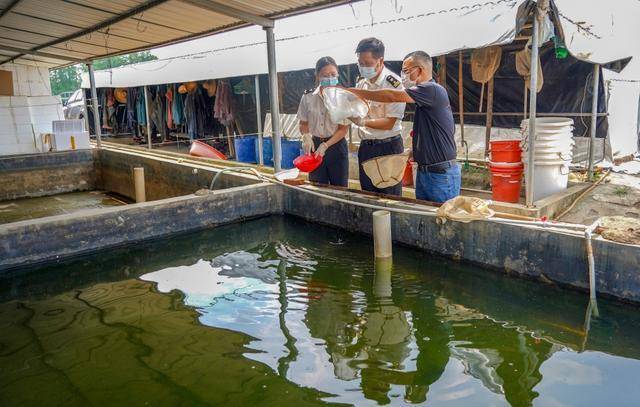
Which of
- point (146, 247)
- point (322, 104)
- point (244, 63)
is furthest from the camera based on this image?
point (244, 63)

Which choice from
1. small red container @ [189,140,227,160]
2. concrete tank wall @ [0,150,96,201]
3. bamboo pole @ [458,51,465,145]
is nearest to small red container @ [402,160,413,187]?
bamboo pole @ [458,51,465,145]

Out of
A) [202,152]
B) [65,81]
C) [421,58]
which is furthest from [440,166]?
[65,81]

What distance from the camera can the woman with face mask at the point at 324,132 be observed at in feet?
17.3

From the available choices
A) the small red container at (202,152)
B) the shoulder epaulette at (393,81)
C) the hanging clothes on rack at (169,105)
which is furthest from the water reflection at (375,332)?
the hanging clothes on rack at (169,105)

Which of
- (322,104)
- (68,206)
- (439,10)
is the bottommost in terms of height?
(68,206)

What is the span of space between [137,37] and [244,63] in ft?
10.1

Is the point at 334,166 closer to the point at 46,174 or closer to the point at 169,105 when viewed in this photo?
the point at 46,174

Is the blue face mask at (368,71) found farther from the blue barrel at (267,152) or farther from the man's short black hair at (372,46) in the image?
the blue barrel at (267,152)

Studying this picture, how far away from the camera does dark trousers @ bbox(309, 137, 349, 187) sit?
5703 millimetres

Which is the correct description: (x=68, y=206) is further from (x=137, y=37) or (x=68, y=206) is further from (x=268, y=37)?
(x=268, y=37)

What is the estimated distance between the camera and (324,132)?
558 centimetres

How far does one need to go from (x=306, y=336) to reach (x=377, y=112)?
2.54 metres

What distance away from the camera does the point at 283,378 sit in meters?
2.78

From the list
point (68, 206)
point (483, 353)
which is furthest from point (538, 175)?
point (68, 206)
